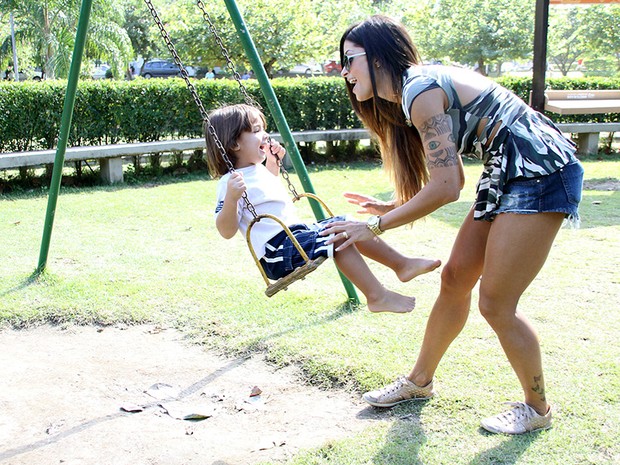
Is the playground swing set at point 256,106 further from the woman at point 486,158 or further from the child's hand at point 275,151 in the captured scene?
the woman at point 486,158

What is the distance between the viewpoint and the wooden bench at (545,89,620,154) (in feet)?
38.0

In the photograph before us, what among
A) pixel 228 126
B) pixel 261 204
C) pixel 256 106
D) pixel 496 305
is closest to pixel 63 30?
pixel 256 106

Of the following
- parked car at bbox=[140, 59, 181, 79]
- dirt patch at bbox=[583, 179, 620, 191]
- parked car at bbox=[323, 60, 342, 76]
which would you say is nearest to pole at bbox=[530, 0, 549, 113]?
dirt patch at bbox=[583, 179, 620, 191]

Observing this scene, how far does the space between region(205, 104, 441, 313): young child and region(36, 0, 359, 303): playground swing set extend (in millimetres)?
73

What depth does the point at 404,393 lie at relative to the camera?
11.1 feet

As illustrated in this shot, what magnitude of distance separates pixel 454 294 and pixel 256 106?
1778 millimetres

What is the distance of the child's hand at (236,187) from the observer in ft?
10.7

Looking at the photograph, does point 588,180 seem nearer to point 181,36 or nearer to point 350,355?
point 350,355

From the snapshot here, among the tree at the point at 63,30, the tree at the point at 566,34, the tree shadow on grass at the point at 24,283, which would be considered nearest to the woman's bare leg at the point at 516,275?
the tree shadow on grass at the point at 24,283

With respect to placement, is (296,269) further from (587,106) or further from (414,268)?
(587,106)

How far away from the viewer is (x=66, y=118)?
516cm

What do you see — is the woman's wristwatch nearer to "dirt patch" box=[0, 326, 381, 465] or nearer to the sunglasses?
the sunglasses

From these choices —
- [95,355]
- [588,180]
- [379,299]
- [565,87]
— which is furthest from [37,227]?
[565,87]

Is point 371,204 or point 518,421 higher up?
point 371,204
